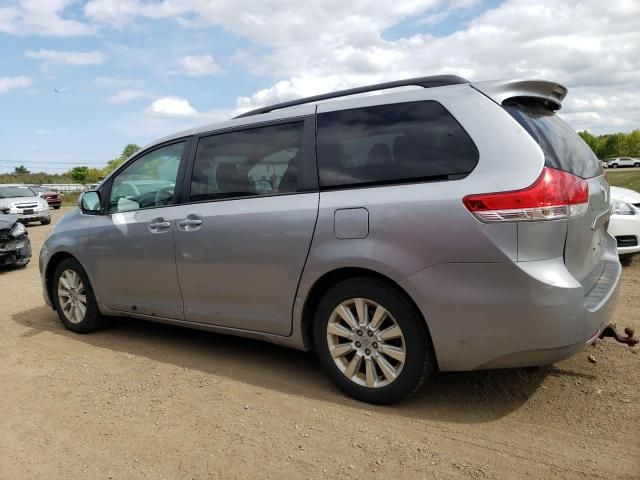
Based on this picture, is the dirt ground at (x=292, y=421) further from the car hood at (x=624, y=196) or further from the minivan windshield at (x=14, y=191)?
the minivan windshield at (x=14, y=191)

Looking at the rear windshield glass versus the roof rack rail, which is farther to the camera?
the roof rack rail

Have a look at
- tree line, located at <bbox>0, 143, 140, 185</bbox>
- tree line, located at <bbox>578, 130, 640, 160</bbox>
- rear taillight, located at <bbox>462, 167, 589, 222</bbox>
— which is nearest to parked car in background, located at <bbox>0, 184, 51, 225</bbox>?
rear taillight, located at <bbox>462, 167, 589, 222</bbox>

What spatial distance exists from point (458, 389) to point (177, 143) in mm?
2844

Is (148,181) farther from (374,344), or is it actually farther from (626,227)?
(626,227)

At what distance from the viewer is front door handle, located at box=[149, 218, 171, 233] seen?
423 centimetres

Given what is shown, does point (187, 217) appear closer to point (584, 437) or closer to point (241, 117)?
point (241, 117)

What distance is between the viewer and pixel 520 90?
3.21 meters

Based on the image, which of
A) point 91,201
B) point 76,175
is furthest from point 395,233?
point 76,175

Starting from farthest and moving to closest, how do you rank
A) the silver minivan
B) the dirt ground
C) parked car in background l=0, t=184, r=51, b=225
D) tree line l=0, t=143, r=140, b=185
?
tree line l=0, t=143, r=140, b=185
parked car in background l=0, t=184, r=51, b=225
the silver minivan
the dirt ground

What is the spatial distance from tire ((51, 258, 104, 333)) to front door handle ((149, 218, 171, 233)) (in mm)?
1155

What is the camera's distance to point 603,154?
117 m

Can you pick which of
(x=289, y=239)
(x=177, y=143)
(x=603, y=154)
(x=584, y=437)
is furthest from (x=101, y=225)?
(x=603, y=154)

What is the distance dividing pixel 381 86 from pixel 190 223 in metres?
1.70

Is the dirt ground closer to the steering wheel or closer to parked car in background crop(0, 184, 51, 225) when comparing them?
the steering wheel
